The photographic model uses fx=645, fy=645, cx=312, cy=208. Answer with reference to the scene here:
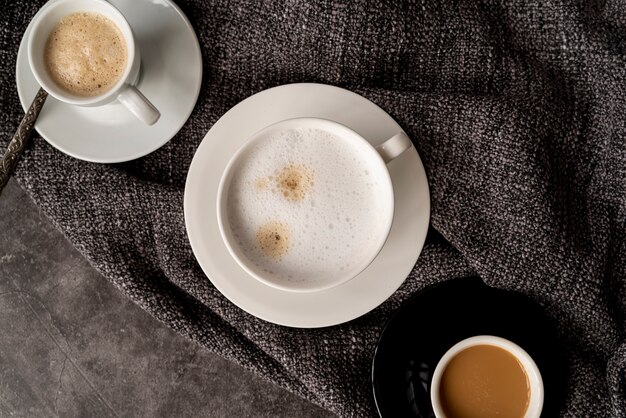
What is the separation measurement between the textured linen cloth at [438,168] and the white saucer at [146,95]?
5 centimetres

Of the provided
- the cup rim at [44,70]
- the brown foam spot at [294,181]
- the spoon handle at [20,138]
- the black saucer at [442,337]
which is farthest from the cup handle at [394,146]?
the spoon handle at [20,138]

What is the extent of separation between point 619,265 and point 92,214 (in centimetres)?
92

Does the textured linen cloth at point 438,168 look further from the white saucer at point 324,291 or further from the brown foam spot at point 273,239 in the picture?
the brown foam spot at point 273,239

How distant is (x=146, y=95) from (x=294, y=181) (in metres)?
0.31

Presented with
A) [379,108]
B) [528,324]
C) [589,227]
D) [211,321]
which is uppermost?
[379,108]

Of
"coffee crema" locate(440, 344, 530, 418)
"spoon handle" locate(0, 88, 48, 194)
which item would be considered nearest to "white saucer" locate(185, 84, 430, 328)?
"coffee crema" locate(440, 344, 530, 418)

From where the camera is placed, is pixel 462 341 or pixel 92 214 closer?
pixel 462 341

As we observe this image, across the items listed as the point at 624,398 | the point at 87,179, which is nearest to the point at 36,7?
the point at 87,179

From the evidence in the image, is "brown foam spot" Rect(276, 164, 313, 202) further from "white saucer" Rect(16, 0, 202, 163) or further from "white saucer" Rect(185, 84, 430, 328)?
"white saucer" Rect(16, 0, 202, 163)

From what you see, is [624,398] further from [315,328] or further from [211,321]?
[211,321]

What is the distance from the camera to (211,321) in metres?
1.16

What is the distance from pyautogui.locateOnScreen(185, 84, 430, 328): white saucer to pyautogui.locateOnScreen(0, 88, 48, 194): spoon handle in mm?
282

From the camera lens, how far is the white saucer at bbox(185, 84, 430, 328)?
1.03 meters

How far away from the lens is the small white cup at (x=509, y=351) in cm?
101
